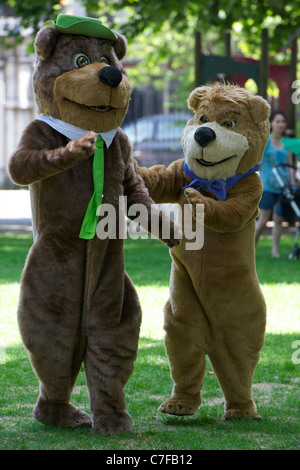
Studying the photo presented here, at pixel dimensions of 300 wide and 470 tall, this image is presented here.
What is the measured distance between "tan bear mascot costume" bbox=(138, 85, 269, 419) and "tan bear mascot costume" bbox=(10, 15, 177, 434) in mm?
395

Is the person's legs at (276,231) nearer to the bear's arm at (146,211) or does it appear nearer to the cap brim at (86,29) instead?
the bear's arm at (146,211)

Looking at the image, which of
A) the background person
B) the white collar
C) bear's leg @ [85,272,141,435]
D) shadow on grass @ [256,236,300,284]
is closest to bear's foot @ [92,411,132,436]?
bear's leg @ [85,272,141,435]

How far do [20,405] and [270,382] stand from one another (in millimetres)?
1701

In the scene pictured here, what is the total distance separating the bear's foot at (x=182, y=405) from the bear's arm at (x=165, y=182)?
109 cm

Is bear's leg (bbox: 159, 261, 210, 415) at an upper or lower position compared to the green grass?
upper

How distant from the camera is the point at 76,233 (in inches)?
156

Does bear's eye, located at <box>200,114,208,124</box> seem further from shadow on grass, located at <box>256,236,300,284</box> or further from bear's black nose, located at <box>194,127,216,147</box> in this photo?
shadow on grass, located at <box>256,236,300,284</box>

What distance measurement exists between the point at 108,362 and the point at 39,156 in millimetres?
1085

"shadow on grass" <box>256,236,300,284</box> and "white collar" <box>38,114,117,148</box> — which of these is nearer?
"white collar" <box>38,114,117,148</box>

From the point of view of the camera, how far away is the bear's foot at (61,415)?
4.11 metres

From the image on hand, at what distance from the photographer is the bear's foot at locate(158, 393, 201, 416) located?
14.2 feet

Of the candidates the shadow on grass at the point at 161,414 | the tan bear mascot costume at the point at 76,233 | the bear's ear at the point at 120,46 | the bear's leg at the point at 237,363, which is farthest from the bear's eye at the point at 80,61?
the shadow on grass at the point at 161,414

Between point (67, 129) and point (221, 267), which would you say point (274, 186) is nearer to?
point (221, 267)

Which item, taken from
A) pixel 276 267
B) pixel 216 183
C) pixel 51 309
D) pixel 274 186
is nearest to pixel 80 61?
pixel 216 183
